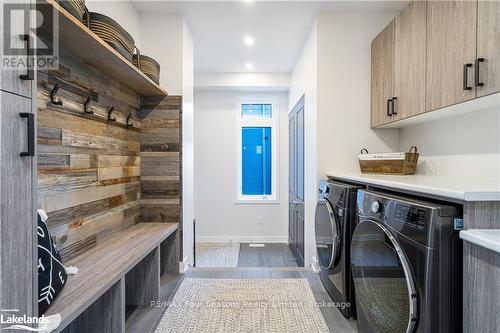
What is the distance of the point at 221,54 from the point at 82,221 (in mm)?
2948

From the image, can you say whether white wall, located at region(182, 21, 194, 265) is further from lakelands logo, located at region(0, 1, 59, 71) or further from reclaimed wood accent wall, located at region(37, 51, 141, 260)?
lakelands logo, located at region(0, 1, 59, 71)

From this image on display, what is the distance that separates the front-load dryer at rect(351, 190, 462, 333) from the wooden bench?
51.9 inches

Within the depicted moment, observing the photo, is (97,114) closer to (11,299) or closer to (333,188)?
(11,299)

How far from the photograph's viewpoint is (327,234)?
231 cm

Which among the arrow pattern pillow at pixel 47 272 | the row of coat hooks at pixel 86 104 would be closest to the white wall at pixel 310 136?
the row of coat hooks at pixel 86 104

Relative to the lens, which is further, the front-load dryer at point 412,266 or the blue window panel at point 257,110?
the blue window panel at point 257,110

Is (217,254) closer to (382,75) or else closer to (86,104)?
(86,104)

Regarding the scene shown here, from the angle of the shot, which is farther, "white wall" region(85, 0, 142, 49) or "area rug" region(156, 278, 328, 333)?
"white wall" region(85, 0, 142, 49)

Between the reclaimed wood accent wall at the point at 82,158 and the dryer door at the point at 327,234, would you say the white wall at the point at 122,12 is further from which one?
the dryer door at the point at 327,234

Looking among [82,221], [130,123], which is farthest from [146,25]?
[82,221]

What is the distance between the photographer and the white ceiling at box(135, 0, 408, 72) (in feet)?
9.04

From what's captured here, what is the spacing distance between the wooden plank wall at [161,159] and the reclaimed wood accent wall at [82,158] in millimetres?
271

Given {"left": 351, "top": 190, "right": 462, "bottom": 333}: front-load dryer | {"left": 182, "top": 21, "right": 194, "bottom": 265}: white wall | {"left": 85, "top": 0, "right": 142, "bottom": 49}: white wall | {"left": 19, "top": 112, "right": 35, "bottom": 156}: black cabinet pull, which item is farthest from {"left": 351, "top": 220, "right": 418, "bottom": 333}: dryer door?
{"left": 85, "top": 0, "right": 142, "bottom": 49}: white wall

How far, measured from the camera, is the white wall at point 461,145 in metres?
1.93
